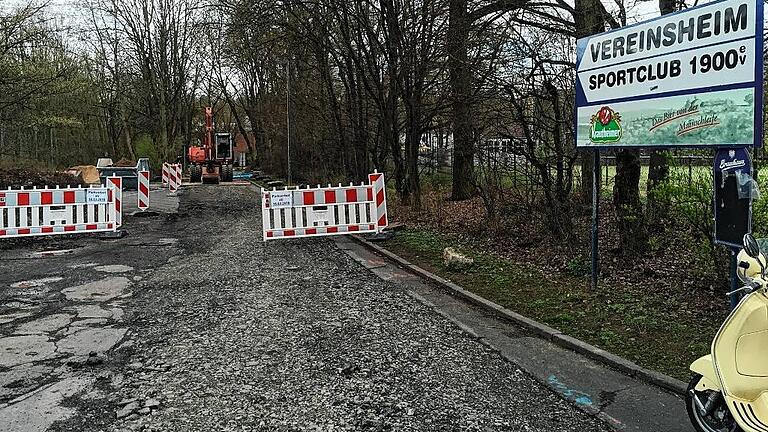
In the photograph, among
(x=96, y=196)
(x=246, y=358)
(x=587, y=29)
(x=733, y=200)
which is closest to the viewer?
(x=733, y=200)

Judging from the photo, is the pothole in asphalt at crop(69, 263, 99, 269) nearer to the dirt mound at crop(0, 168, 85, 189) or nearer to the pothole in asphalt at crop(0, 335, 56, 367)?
the pothole in asphalt at crop(0, 335, 56, 367)

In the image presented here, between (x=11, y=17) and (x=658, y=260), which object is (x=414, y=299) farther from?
(x=11, y=17)

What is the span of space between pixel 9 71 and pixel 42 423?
16.0 m

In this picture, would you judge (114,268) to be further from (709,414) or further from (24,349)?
(709,414)

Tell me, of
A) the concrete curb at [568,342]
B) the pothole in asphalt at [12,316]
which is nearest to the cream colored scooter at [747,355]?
the concrete curb at [568,342]

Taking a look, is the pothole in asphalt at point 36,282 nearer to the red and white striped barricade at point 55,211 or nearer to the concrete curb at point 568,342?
the red and white striped barricade at point 55,211

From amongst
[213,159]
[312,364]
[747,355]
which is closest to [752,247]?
[747,355]

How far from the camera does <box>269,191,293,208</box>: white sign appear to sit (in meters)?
12.6

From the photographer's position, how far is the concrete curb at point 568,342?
5.10m

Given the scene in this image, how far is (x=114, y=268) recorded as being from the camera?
1048 cm

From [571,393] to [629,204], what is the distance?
15.0ft

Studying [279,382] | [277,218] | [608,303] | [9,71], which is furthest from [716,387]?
[9,71]

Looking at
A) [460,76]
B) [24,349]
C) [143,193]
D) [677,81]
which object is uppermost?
[460,76]

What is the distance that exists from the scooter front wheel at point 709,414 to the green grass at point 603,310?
1058 mm
